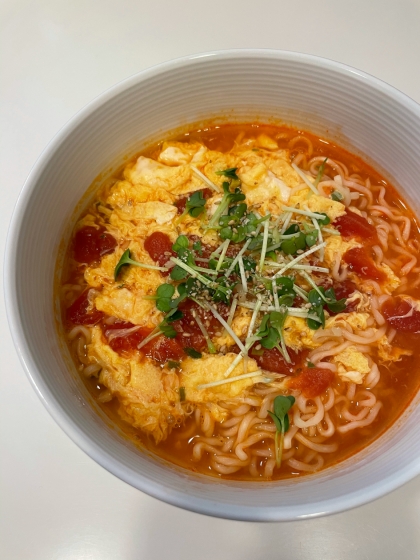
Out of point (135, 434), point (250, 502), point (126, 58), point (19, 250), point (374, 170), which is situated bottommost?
point (250, 502)

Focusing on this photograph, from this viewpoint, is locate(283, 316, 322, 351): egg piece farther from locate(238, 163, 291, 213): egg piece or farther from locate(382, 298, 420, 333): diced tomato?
locate(238, 163, 291, 213): egg piece

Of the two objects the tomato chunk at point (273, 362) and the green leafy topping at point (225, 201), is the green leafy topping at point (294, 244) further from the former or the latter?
the tomato chunk at point (273, 362)

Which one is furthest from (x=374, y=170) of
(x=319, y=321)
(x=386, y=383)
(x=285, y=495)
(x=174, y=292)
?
(x=285, y=495)

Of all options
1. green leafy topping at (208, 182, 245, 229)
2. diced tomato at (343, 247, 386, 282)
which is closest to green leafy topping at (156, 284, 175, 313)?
green leafy topping at (208, 182, 245, 229)

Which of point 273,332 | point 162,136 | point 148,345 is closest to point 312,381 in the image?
point 273,332

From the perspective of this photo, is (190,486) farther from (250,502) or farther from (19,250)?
(19,250)

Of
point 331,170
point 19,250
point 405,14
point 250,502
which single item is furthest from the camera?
point 405,14
